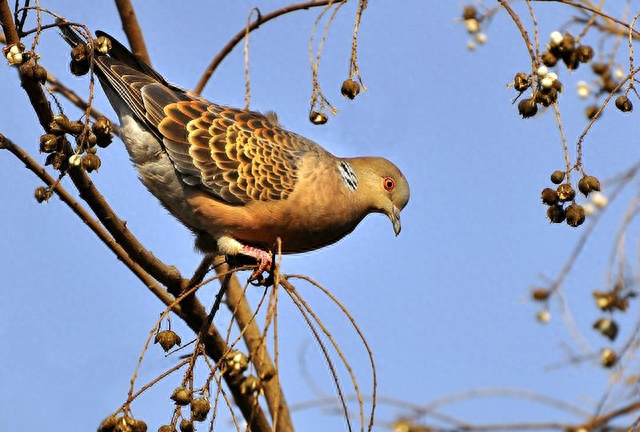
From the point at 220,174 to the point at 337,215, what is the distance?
0.77 metres

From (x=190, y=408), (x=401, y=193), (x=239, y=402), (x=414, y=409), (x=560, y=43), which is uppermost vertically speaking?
(x=401, y=193)

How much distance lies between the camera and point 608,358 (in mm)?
3904

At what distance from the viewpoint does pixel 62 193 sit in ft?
15.3

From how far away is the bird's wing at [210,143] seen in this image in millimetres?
5488

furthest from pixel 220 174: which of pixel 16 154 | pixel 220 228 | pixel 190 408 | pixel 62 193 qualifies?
pixel 190 408

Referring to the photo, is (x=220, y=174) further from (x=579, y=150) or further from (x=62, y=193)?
(x=579, y=150)

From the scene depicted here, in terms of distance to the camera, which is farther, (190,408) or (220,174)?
(220,174)

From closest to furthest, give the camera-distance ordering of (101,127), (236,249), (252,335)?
(101,127)
(236,249)
(252,335)

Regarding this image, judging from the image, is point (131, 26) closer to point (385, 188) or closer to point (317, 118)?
point (385, 188)

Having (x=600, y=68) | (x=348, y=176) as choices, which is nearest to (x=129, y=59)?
(x=348, y=176)

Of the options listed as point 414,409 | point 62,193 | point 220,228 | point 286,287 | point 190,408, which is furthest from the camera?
point 220,228

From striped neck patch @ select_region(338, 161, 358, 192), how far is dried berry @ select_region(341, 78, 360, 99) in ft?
6.45

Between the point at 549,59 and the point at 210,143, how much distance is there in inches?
103

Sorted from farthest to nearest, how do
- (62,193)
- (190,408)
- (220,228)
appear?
1. (220,228)
2. (62,193)
3. (190,408)
